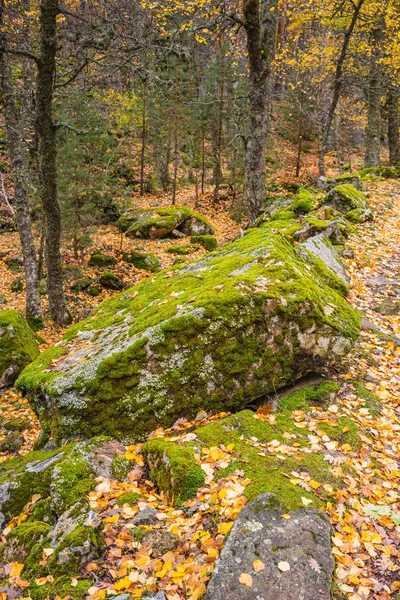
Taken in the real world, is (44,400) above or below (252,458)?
below

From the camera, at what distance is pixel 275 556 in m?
2.44

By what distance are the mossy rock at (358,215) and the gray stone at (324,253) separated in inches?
144

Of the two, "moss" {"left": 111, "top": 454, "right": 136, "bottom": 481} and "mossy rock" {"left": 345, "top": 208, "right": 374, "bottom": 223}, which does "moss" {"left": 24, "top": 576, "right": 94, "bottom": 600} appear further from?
"mossy rock" {"left": 345, "top": 208, "right": 374, "bottom": 223}

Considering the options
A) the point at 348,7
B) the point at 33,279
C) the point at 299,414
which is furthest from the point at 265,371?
the point at 348,7

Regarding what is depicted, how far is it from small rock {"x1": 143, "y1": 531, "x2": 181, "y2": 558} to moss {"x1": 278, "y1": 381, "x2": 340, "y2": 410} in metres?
1.93

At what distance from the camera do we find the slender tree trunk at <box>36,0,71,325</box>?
8273mm

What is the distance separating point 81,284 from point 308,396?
35.7 feet

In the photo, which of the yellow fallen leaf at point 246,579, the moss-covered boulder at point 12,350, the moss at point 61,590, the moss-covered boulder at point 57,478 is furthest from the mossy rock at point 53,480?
the moss-covered boulder at point 12,350

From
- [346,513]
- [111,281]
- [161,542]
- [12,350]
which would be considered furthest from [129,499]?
[111,281]

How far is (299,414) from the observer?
4125 millimetres

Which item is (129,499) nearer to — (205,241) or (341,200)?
(341,200)

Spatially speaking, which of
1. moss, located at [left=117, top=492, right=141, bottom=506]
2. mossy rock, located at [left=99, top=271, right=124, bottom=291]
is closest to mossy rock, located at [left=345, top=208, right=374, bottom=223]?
mossy rock, located at [left=99, top=271, right=124, bottom=291]

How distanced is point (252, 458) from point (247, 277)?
2076 mm

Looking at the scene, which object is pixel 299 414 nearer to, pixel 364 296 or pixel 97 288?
pixel 364 296
